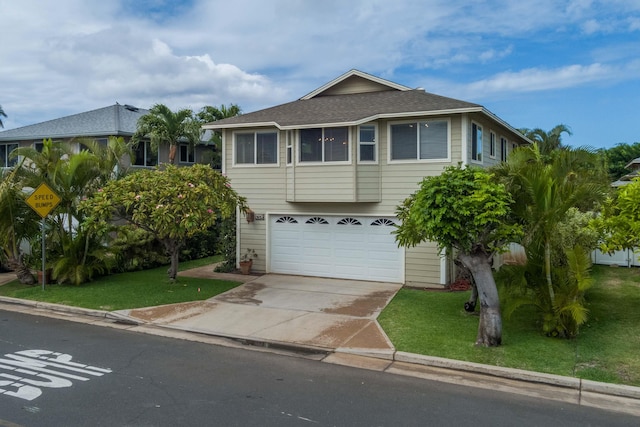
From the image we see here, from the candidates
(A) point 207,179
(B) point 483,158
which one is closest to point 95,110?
(A) point 207,179

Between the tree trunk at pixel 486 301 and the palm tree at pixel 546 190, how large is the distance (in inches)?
37.7

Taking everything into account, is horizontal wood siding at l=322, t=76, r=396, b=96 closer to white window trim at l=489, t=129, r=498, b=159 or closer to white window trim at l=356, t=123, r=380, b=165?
white window trim at l=356, t=123, r=380, b=165

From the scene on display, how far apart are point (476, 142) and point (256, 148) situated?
7.26 m

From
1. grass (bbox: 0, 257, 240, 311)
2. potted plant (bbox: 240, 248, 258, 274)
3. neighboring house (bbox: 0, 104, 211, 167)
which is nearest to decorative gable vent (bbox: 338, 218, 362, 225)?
potted plant (bbox: 240, 248, 258, 274)

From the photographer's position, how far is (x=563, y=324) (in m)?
8.78

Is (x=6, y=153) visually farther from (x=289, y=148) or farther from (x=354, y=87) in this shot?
(x=354, y=87)

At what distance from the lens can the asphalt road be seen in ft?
18.5

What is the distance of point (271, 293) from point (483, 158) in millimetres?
8145

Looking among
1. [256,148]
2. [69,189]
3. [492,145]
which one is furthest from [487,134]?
[69,189]

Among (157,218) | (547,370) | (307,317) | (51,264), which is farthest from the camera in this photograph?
(51,264)

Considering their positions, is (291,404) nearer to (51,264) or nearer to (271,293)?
(271,293)

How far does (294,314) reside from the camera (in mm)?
11227

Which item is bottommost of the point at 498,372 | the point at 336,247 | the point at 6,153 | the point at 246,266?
the point at 498,372

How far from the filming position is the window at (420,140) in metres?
14.6
